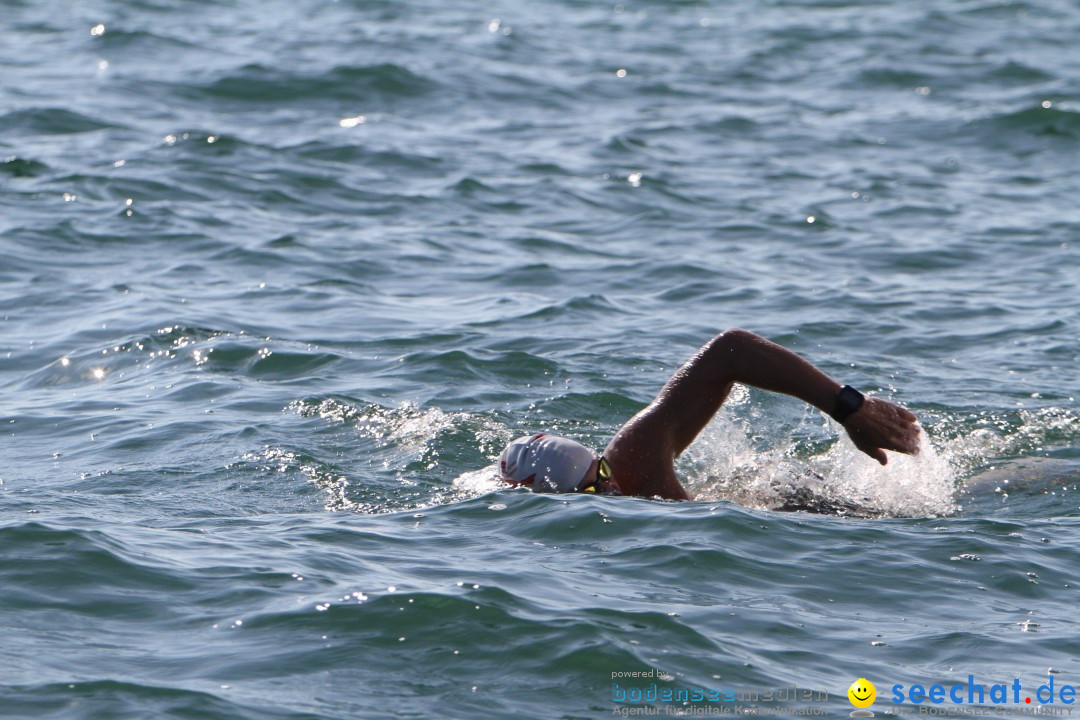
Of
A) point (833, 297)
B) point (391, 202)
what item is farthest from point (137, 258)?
point (833, 297)

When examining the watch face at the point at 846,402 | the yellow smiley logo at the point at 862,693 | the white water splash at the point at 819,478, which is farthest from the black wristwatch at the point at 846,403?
the yellow smiley logo at the point at 862,693

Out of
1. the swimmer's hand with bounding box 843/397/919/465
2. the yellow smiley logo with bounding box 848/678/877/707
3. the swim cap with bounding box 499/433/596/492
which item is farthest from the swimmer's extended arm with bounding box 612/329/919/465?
the yellow smiley logo with bounding box 848/678/877/707

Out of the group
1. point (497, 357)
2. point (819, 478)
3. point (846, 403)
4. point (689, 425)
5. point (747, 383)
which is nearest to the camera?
point (846, 403)

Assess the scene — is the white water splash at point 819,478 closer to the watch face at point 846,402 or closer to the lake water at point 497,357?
the lake water at point 497,357

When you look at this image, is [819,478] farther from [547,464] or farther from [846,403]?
[547,464]

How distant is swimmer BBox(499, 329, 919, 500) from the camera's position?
6.71m

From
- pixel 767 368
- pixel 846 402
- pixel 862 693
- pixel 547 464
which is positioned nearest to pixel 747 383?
pixel 767 368

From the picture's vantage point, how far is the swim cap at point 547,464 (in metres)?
7.05

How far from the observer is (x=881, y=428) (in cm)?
670

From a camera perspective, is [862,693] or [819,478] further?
[819,478]

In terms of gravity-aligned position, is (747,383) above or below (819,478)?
above

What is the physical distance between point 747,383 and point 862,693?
200 cm

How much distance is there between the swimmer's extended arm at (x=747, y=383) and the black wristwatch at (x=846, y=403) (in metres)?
0.02

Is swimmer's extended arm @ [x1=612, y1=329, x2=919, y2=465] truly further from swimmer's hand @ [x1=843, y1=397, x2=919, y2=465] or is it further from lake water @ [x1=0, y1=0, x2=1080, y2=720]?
lake water @ [x1=0, y1=0, x2=1080, y2=720]
